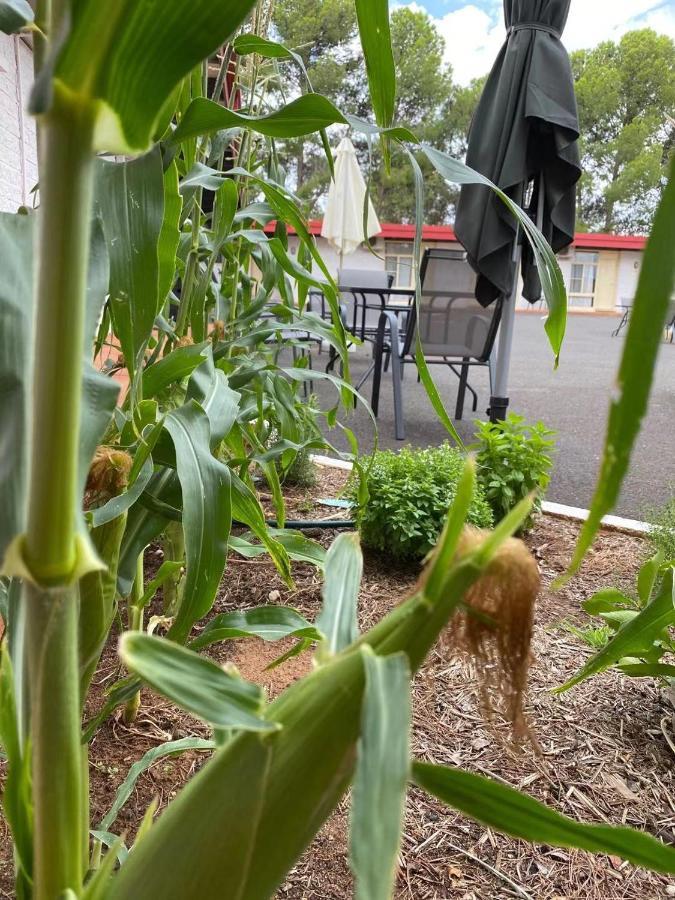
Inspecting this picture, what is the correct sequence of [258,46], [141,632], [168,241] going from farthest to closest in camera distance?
[258,46] < [168,241] < [141,632]

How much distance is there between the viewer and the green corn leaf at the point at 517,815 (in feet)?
0.83

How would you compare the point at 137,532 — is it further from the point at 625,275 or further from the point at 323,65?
the point at 323,65

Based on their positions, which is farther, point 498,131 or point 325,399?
point 325,399

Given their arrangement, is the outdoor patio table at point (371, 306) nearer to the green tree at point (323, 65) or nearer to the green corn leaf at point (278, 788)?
the green corn leaf at point (278, 788)

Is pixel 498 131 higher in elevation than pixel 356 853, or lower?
higher

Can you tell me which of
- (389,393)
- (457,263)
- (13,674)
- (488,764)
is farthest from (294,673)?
(389,393)

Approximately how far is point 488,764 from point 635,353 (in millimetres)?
946

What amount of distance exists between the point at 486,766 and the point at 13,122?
2.34 m

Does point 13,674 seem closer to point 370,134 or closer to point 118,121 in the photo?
point 118,121

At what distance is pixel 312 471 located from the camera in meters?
2.15

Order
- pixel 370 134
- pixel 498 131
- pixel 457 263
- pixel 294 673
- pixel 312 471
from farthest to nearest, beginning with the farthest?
pixel 457 263 < pixel 498 131 < pixel 312 471 < pixel 294 673 < pixel 370 134

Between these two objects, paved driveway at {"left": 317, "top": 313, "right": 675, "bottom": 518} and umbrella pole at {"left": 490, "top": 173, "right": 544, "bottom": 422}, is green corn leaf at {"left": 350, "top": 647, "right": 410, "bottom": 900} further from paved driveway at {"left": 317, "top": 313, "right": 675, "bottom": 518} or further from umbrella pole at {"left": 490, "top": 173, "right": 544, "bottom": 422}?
umbrella pole at {"left": 490, "top": 173, "right": 544, "bottom": 422}

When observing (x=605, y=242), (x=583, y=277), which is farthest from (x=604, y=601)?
(x=583, y=277)

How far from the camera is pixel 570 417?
4020 mm
